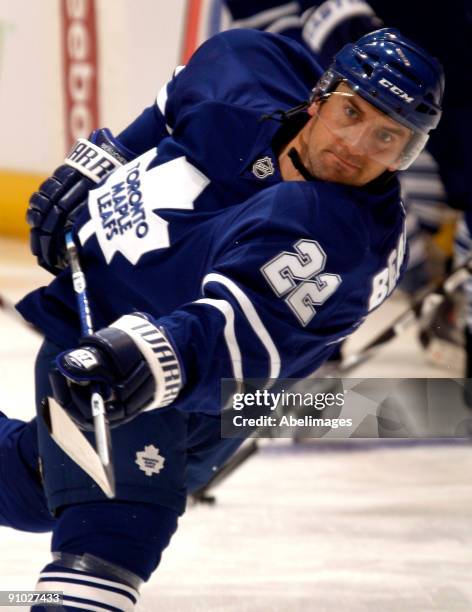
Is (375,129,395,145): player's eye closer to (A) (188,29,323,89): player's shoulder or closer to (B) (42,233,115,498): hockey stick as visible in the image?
(A) (188,29,323,89): player's shoulder

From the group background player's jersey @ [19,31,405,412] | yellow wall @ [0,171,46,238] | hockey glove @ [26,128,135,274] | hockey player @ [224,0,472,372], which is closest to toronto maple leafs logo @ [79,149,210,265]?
background player's jersey @ [19,31,405,412]

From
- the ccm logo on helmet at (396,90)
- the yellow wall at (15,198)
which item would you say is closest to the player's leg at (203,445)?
→ the ccm logo on helmet at (396,90)

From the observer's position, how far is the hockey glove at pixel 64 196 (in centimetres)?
196

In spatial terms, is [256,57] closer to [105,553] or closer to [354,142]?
[354,142]

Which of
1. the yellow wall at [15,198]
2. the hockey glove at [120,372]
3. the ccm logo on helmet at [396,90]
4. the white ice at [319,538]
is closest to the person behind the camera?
the hockey glove at [120,372]

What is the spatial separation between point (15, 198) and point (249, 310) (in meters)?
4.19

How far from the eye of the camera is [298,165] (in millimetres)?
1717

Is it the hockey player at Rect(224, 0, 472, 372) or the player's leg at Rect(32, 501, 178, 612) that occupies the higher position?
the player's leg at Rect(32, 501, 178, 612)

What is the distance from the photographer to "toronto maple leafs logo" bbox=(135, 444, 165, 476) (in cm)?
168

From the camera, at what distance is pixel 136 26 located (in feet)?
17.1

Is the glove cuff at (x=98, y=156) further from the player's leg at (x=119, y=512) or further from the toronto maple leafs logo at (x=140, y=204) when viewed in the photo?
the player's leg at (x=119, y=512)

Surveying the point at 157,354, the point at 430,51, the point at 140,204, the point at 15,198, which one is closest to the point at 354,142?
the point at 140,204

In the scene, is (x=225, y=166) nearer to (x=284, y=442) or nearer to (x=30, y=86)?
(x=284, y=442)

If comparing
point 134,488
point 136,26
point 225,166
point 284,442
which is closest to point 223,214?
point 225,166
